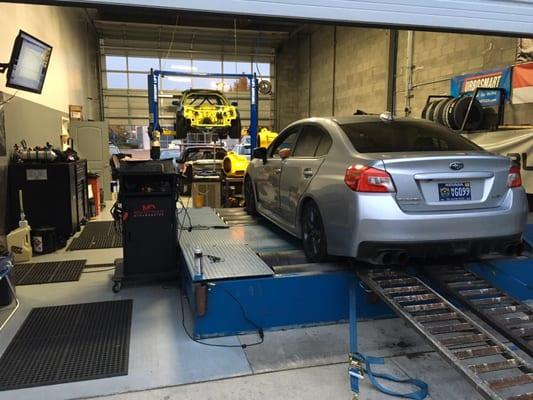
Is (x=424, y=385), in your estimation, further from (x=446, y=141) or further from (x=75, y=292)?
(x=75, y=292)

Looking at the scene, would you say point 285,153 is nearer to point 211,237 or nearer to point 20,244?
point 211,237

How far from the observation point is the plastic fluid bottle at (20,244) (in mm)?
5199

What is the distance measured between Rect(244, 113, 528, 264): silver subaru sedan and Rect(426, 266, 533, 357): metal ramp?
0.83 feet

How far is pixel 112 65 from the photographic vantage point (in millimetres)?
16828

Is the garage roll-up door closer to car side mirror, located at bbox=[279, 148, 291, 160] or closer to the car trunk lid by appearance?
the car trunk lid

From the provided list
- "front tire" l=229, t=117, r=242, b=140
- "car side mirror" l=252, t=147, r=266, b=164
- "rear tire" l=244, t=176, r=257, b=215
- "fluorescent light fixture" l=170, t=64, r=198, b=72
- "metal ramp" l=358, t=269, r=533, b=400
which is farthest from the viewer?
"fluorescent light fixture" l=170, t=64, r=198, b=72

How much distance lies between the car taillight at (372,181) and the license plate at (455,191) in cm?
35

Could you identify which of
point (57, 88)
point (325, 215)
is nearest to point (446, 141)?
point (325, 215)

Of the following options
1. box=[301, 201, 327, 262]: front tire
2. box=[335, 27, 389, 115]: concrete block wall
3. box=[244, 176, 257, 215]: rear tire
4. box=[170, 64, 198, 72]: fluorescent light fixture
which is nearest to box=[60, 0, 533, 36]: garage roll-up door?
box=[301, 201, 327, 262]: front tire

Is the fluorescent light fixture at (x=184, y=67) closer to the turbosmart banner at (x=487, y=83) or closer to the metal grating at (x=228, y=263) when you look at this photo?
the turbosmart banner at (x=487, y=83)

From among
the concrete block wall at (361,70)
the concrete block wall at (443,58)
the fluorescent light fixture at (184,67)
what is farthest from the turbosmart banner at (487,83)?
the fluorescent light fixture at (184,67)

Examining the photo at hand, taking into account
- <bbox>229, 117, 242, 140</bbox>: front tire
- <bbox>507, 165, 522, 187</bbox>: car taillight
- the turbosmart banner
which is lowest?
<bbox>507, 165, 522, 187</bbox>: car taillight

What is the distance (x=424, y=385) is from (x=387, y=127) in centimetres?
206

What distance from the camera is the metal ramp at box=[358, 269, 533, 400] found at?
2.11 meters
